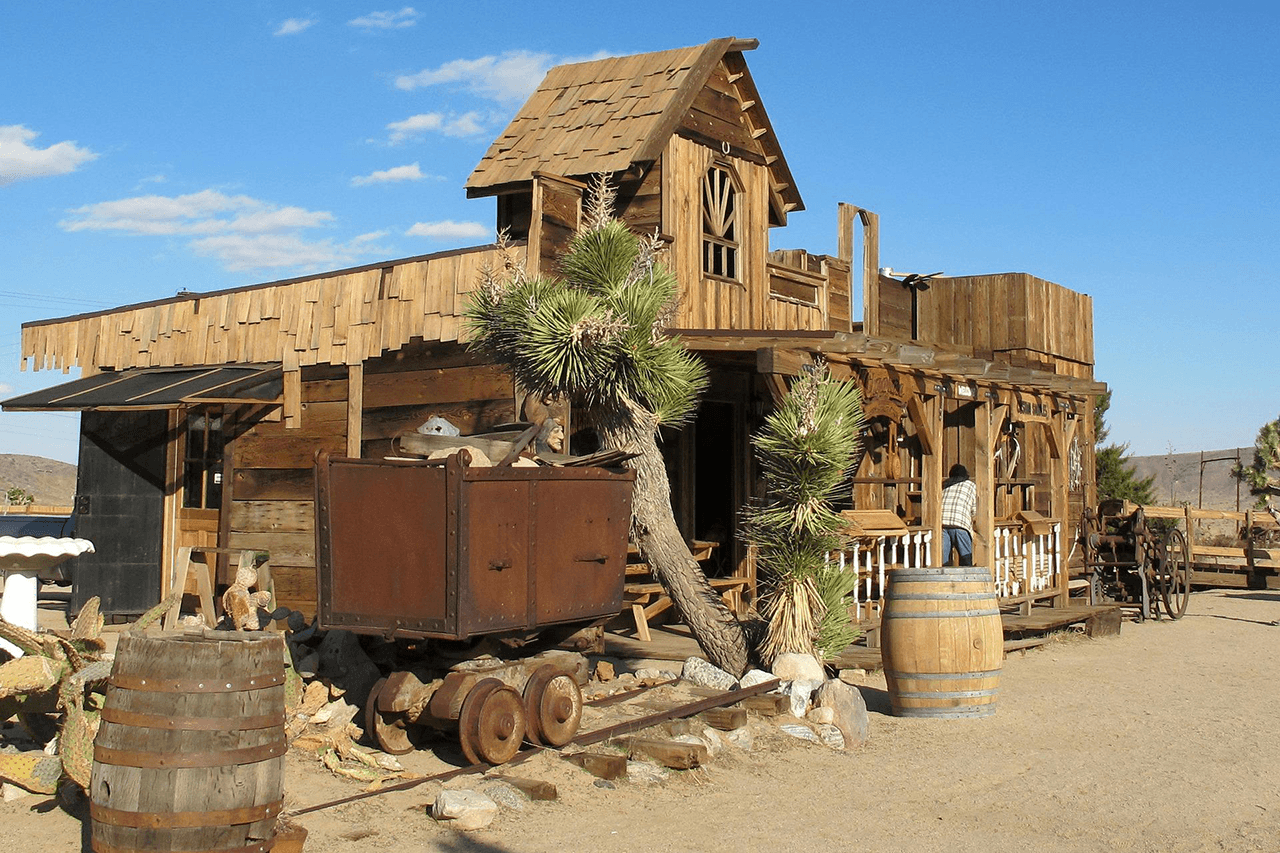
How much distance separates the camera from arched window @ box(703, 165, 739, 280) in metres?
12.4

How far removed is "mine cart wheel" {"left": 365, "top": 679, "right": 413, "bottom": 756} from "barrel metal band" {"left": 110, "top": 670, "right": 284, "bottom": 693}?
5.95ft

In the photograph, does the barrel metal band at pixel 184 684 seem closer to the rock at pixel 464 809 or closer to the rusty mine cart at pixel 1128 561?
the rock at pixel 464 809

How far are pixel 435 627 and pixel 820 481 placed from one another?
3166mm

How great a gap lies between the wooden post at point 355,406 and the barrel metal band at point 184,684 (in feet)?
21.1

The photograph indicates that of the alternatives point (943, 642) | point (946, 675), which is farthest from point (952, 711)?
point (943, 642)

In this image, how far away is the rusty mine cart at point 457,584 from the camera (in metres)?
6.21

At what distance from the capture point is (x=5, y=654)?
664cm

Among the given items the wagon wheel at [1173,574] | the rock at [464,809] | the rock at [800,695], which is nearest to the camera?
the rock at [464,809]

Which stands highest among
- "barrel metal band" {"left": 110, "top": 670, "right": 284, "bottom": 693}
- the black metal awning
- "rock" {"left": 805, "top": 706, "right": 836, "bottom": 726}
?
the black metal awning

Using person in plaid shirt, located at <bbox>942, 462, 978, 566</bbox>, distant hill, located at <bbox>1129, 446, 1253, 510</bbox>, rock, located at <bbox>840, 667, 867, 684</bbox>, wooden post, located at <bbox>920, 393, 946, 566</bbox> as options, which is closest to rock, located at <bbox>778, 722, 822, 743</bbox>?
rock, located at <bbox>840, 667, 867, 684</bbox>

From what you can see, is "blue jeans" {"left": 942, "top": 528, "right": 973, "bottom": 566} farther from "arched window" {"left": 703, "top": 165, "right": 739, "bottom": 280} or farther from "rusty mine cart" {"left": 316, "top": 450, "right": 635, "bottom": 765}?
"rusty mine cart" {"left": 316, "top": 450, "right": 635, "bottom": 765}

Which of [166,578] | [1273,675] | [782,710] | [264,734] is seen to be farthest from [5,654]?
[1273,675]

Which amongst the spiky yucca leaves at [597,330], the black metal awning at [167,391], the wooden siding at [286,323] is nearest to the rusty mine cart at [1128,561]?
the spiky yucca leaves at [597,330]

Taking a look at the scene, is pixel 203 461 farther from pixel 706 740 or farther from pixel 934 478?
pixel 706 740
